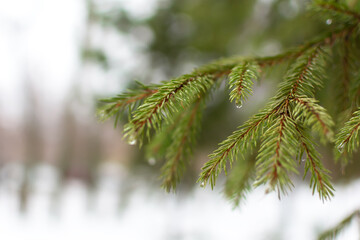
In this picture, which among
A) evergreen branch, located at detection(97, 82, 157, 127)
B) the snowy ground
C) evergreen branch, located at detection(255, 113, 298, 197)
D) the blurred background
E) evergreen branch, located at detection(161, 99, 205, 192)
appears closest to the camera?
evergreen branch, located at detection(255, 113, 298, 197)

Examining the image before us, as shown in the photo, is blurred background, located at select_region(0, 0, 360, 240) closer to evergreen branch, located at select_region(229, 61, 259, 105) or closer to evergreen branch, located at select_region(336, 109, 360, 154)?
evergreen branch, located at select_region(229, 61, 259, 105)

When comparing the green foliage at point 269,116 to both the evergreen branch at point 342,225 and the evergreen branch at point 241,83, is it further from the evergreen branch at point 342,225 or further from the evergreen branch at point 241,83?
the evergreen branch at point 342,225

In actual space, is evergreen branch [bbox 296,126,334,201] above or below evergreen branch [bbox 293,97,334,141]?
below

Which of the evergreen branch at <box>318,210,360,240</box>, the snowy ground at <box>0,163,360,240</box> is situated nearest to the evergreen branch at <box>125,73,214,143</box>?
the evergreen branch at <box>318,210,360,240</box>

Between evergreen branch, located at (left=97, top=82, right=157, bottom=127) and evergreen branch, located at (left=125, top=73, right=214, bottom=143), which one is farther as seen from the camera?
evergreen branch, located at (left=97, top=82, right=157, bottom=127)

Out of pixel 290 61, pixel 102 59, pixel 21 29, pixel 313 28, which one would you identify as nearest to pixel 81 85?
pixel 21 29

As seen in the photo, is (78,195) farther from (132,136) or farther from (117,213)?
(132,136)

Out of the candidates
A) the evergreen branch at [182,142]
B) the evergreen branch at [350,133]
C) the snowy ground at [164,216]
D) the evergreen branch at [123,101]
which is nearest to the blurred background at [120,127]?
the snowy ground at [164,216]

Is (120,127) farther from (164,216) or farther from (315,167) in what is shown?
(315,167)
